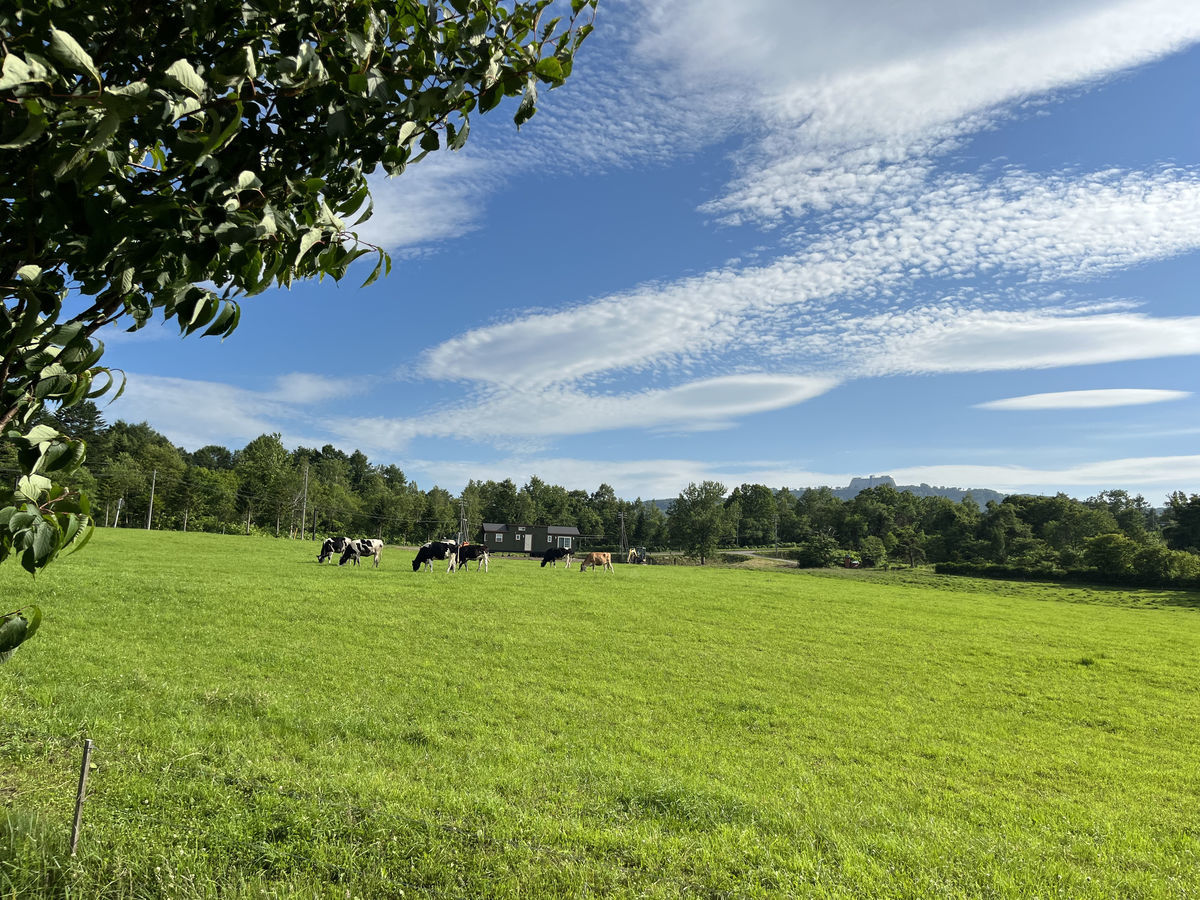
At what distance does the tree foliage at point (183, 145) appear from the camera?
1.92m

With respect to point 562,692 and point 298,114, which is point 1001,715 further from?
point 298,114

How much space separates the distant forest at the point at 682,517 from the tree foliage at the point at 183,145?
6892 cm

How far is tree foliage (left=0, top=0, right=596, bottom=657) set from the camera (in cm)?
192

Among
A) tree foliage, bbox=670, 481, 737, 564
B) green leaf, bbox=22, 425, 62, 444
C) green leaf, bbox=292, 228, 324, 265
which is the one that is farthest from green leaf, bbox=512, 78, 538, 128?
tree foliage, bbox=670, 481, 737, 564

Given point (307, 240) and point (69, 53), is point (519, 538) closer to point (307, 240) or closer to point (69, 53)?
point (307, 240)

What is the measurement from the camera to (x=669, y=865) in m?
5.70

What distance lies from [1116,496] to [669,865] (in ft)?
566

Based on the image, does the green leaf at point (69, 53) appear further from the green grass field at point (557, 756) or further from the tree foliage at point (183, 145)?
the green grass field at point (557, 756)

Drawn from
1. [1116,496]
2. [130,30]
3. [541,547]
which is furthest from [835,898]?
[1116,496]

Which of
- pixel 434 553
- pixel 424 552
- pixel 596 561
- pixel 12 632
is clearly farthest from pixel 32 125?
pixel 596 561

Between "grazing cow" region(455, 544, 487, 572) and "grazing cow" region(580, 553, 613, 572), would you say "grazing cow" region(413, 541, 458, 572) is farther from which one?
"grazing cow" region(580, 553, 613, 572)

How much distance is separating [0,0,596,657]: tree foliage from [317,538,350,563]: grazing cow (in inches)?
1374

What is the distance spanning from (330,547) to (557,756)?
32.0 meters

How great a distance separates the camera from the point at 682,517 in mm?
102500
